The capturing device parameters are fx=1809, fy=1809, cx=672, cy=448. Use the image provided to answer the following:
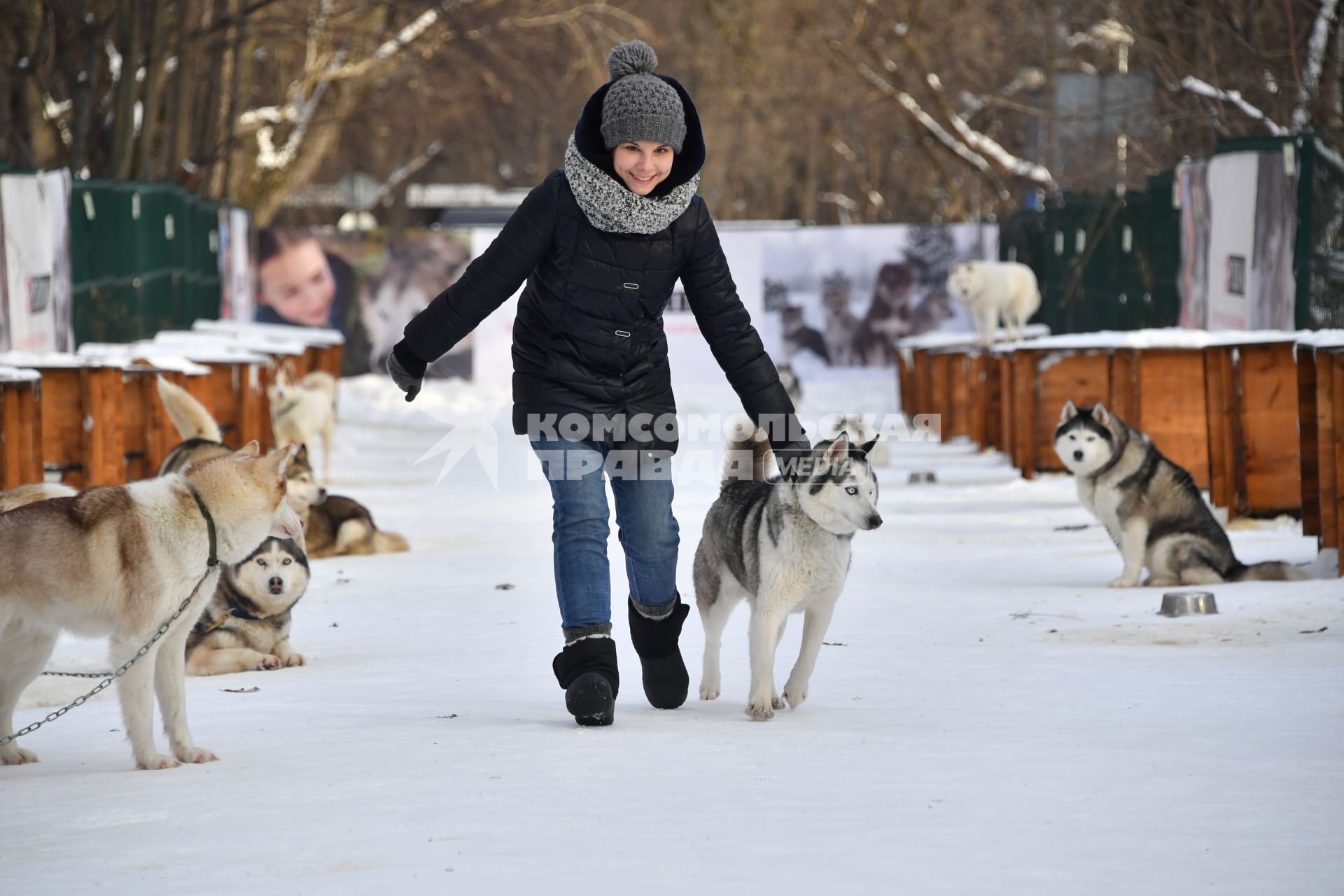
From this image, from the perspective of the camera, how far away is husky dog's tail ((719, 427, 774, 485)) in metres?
6.11

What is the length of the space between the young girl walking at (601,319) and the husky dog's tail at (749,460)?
0.59 metres

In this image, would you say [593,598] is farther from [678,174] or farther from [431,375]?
[431,375]

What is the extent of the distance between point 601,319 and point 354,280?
26353mm

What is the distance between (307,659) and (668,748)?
104 inches

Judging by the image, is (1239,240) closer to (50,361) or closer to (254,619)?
(50,361)

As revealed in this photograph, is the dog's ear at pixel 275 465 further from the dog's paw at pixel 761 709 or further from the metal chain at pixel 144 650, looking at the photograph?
the dog's paw at pixel 761 709

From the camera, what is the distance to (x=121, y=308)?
16953 millimetres

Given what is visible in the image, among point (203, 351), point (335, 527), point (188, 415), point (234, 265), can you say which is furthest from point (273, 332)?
point (335, 527)

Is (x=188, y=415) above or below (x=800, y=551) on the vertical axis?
above

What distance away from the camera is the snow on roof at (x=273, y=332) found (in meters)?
21.7

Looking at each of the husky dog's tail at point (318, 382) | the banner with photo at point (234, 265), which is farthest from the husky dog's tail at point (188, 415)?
the banner with photo at point (234, 265)

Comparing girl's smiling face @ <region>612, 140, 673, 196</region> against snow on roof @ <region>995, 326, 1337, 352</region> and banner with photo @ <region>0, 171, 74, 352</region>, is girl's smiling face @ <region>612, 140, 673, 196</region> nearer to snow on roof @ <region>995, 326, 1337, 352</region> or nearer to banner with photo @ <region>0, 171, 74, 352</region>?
snow on roof @ <region>995, 326, 1337, 352</region>

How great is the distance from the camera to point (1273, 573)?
27.7 feet

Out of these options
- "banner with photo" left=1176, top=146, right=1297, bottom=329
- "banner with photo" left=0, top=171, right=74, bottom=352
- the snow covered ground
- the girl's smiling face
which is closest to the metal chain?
the snow covered ground
